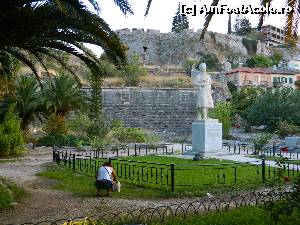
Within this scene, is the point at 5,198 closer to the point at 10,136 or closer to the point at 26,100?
the point at 10,136

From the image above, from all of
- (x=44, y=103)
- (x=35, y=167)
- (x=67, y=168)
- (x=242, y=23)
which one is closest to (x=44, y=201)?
(x=67, y=168)

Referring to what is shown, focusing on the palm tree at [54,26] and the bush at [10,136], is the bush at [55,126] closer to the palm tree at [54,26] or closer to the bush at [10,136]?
the bush at [10,136]

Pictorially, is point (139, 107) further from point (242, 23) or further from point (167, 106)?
point (242, 23)

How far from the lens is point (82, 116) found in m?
26.0

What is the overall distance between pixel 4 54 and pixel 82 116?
1516 centimetres

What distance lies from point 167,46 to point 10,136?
45.5m

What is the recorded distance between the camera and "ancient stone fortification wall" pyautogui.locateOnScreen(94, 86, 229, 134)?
3434 cm

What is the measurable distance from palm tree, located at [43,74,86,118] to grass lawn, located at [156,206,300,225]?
17.8 metres

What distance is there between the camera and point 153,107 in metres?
35.2

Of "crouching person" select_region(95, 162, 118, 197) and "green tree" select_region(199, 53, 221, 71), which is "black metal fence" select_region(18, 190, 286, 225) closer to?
"crouching person" select_region(95, 162, 118, 197)

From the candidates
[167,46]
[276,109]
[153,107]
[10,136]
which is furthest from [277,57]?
[10,136]

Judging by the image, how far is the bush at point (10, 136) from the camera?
62.5ft

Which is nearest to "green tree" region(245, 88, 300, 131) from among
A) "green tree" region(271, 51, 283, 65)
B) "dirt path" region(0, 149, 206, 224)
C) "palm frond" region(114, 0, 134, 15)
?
"dirt path" region(0, 149, 206, 224)

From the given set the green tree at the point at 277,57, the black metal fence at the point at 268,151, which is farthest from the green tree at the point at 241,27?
the black metal fence at the point at 268,151
